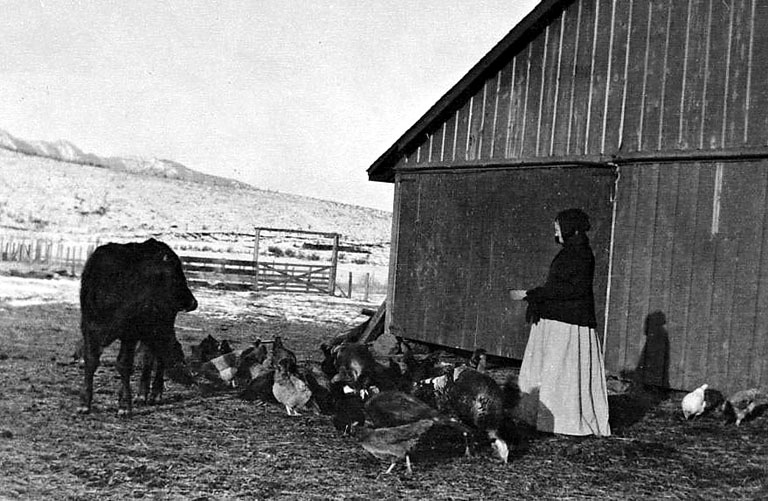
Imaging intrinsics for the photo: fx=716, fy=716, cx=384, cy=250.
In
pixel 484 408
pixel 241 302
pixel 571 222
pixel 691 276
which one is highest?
pixel 571 222

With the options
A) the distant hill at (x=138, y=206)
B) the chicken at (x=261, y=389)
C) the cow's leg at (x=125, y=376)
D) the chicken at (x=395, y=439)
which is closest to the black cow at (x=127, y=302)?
the cow's leg at (x=125, y=376)

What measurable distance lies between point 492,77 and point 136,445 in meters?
8.61

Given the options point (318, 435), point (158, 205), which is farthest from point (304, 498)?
point (158, 205)

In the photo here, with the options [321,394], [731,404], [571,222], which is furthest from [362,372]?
[731,404]

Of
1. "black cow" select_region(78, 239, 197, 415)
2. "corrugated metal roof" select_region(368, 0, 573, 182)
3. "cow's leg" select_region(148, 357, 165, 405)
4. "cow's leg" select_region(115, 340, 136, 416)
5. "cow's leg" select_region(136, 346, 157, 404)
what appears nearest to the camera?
"black cow" select_region(78, 239, 197, 415)

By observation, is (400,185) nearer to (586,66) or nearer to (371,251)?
(586,66)

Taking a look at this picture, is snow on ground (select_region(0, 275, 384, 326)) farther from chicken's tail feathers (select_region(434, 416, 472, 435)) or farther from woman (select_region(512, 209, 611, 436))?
chicken's tail feathers (select_region(434, 416, 472, 435))

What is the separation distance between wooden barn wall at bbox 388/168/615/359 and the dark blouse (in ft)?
11.9

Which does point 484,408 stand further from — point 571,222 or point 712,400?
point 712,400

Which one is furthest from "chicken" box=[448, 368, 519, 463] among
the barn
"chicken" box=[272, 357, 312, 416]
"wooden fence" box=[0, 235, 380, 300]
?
"wooden fence" box=[0, 235, 380, 300]

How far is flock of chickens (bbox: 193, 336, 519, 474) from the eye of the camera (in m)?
6.39

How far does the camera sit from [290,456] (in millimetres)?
6684

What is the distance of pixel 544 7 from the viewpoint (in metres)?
11.5

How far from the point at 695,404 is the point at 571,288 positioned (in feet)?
9.45
